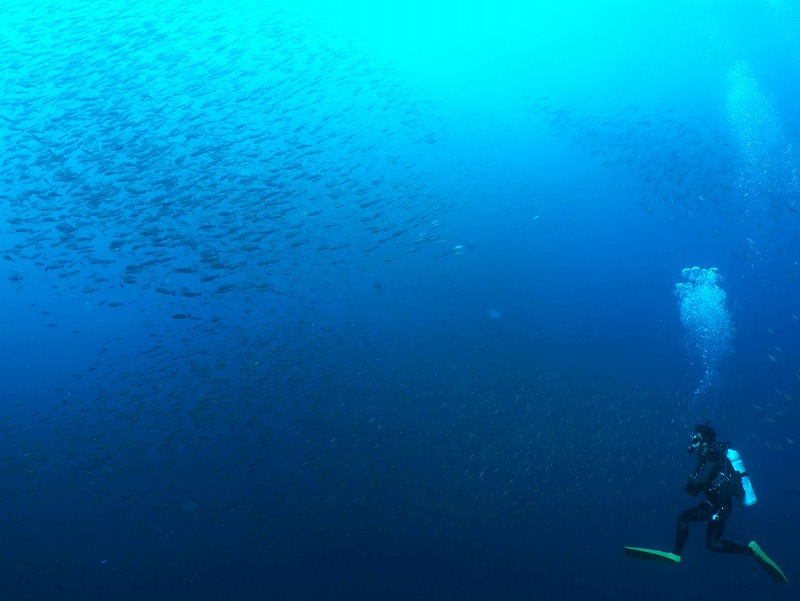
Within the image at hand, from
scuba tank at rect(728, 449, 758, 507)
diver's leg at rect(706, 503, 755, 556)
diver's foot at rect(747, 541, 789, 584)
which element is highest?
scuba tank at rect(728, 449, 758, 507)

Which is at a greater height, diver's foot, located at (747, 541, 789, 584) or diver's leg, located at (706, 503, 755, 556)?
diver's leg, located at (706, 503, 755, 556)

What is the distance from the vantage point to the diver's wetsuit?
4.91m

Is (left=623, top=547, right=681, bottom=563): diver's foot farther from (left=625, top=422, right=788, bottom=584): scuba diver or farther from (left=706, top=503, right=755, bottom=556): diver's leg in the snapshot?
(left=706, top=503, right=755, bottom=556): diver's leg

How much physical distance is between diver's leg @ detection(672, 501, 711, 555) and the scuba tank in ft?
1.03

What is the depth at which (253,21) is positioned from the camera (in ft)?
39.3

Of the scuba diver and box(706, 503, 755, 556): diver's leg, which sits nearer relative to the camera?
the scuba diver

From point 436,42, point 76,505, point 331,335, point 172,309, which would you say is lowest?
point 76,505

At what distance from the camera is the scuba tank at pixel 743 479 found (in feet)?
15.9

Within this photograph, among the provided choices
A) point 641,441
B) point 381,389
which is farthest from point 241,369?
point 641,441

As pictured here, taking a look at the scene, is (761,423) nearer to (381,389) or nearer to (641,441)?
(641,441)

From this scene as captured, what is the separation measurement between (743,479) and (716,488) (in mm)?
241

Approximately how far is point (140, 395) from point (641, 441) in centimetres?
1332

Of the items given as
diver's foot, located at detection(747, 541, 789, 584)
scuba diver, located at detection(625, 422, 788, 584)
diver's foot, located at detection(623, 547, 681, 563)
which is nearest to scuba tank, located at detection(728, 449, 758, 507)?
scuba diver, located at detection(625, 422, 788, 584)

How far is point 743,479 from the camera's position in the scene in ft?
16.3
